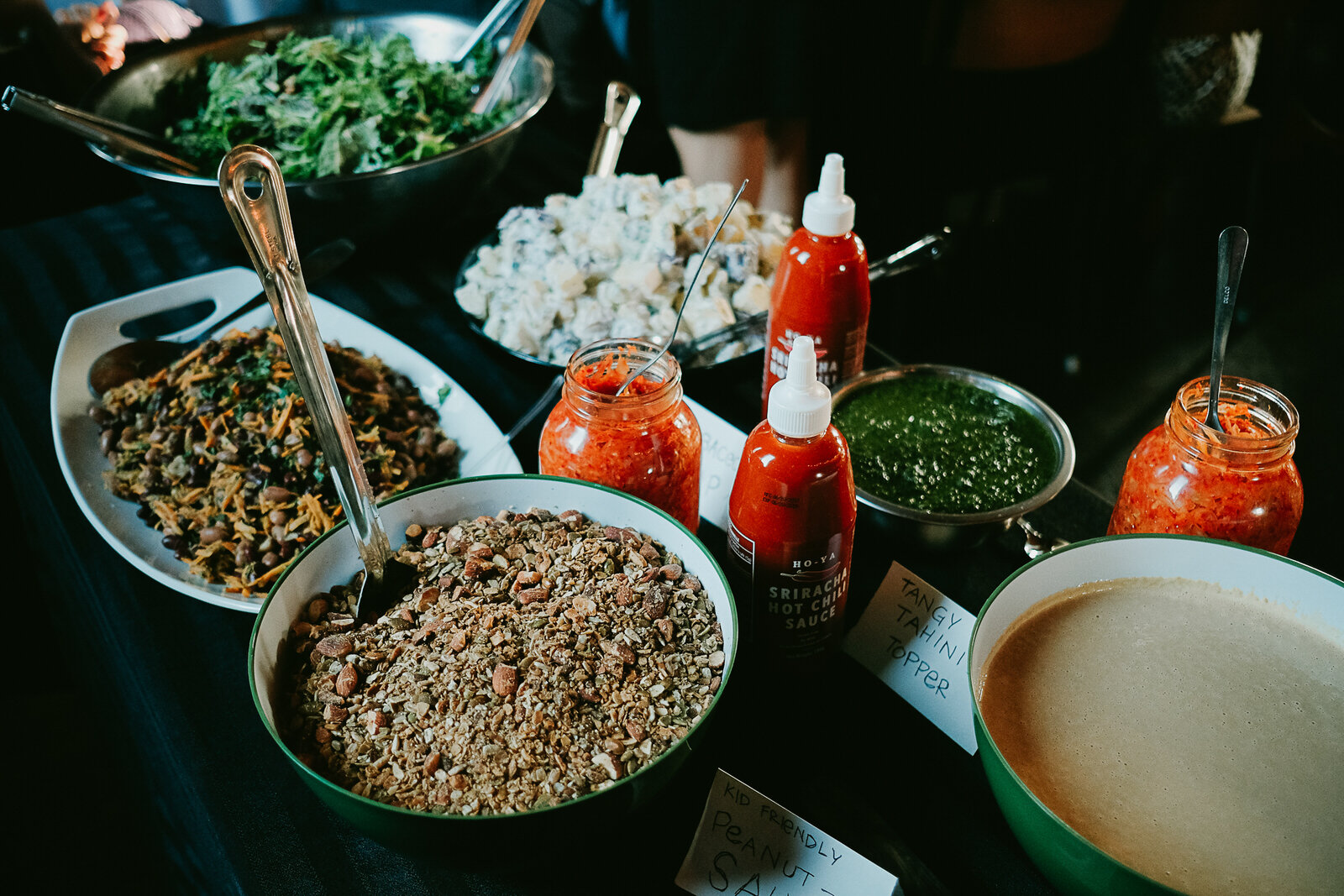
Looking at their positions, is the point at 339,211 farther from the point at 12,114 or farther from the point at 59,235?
the point at 12,114

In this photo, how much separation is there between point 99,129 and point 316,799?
115 cm

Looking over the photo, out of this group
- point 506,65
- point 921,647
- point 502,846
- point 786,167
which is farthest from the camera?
point 786,167

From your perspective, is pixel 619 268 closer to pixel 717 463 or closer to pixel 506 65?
pixel 717 463

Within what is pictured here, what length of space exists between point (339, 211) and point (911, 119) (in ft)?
4.60

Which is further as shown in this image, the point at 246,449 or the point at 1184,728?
the point at 246,449

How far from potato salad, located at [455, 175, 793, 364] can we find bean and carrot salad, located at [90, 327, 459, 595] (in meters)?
0.22

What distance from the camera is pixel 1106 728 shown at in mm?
709

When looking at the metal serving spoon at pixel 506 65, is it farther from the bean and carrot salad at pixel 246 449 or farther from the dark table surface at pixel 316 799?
the bean and carrot salad at pixel 246 449

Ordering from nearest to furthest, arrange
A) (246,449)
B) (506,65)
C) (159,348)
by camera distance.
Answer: (246,449)
(159,348)
(506,65)

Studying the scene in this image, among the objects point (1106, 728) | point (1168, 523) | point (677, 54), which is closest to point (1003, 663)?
point (1106, 728)

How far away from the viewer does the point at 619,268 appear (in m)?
1.43

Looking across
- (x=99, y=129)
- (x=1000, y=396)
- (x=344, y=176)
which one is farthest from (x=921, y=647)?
(x=99, y=129)

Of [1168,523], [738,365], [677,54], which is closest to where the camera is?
[1168,523]

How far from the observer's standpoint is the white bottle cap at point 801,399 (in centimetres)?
71
